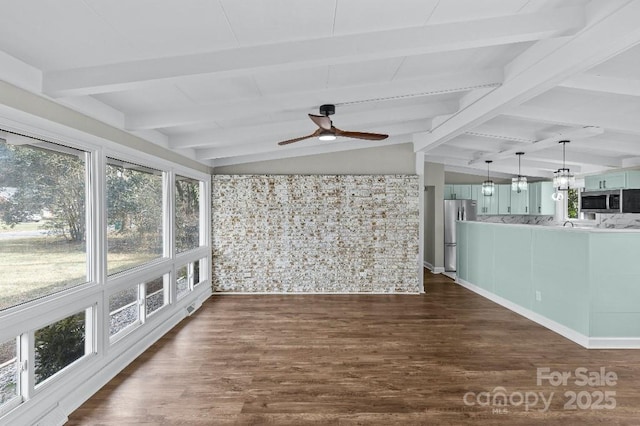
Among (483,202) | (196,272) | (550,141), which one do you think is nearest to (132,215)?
(196,272)

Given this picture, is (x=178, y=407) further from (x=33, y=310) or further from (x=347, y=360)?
(x=347, y=360)

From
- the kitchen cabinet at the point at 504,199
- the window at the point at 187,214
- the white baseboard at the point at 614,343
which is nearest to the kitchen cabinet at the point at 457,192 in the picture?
the kitchen cabinet at the point at 504,199

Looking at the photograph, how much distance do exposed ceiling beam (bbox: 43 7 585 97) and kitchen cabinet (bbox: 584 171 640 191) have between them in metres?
5.57

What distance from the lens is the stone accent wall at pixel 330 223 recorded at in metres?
6.34

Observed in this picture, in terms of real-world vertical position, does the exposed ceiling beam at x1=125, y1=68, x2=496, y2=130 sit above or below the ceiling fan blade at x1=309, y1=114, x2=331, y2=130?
above

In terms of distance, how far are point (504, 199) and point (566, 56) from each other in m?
7.22

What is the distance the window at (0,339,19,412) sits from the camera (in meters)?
2.27

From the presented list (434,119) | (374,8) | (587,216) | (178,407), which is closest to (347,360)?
(178,407)

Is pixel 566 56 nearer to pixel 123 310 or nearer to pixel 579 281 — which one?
pixel 579 281

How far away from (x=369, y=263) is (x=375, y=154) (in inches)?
77.3

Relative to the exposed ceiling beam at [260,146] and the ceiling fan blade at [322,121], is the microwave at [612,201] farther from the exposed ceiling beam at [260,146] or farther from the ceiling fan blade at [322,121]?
the ceiling fan blade at [322,121]

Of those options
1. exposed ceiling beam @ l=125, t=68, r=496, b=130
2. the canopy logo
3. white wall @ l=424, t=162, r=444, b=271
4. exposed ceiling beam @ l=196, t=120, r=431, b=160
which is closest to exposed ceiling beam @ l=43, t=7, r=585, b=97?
exposed ceiling beam @ l=125, t=68, r=496, b=130

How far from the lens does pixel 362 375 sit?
126 inches

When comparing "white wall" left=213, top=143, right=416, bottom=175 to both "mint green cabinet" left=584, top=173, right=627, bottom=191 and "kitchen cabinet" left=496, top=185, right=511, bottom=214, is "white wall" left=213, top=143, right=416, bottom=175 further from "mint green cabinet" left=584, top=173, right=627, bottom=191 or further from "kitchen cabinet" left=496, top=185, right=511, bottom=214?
"kitchen cabinet" left=496, top=185, right=511, bottom=214
